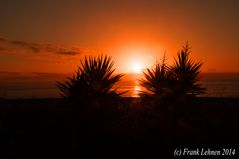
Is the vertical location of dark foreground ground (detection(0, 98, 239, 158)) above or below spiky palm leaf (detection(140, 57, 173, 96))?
below

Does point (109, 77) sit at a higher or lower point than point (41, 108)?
higher

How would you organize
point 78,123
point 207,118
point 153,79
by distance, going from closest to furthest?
1. point 78,123
2. point 153,79
3. point 207,118

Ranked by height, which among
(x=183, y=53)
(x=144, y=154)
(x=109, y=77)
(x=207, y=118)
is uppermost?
(x=183, y=53)

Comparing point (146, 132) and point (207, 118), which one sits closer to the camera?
point (146, 132)

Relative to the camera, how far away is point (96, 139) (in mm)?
9547

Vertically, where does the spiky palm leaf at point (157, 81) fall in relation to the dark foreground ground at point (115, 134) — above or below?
above

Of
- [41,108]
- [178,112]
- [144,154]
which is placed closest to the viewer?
[144,154]

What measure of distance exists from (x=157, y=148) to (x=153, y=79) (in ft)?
10.8

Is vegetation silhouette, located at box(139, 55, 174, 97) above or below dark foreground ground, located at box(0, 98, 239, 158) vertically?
above

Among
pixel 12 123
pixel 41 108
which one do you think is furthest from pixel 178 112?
pixel 41 108

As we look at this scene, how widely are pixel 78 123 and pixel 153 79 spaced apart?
3.64 meters

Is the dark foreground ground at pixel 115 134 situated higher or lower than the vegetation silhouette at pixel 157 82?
lower

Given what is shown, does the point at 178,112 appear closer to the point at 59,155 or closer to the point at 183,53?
the point at 183,53

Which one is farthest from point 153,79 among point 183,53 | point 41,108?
point 41,108
